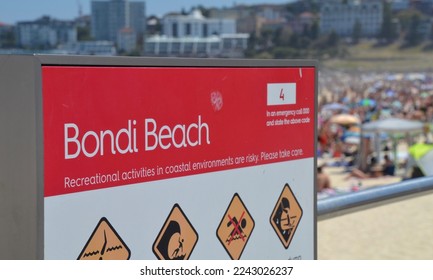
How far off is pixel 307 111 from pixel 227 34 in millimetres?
129982

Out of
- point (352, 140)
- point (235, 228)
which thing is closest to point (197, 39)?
point (352, 140)

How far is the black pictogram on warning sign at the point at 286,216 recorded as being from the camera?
1.79 m

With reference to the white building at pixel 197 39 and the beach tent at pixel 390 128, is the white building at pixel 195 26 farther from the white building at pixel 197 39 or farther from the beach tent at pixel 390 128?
the beach tent at pixel 390 128

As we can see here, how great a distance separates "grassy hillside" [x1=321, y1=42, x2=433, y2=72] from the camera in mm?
97375

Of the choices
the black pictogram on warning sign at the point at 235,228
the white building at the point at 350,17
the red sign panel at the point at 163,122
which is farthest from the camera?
the white building at the point at 350,17

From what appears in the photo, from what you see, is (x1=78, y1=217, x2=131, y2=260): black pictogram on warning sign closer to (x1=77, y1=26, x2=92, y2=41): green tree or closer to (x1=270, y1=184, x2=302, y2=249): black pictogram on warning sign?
(x1=270, y1=184, x2=302, y2=249): black pictogram on warning sign

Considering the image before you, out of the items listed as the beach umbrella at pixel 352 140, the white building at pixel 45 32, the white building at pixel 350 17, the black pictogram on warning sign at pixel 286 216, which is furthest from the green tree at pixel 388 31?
the black pictogram on warning sign at pixel 286 216

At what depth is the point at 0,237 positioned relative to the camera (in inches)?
51.2

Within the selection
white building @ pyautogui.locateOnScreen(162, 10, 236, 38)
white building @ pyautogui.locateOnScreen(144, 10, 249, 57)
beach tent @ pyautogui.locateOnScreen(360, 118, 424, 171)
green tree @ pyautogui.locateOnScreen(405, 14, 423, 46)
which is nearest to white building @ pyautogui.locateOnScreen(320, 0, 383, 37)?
green tree @ pyautogui.locateOnScreen(405, 14, 423, 46)

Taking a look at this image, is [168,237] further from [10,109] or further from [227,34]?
[227,34]

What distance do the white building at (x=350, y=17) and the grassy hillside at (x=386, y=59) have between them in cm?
1268

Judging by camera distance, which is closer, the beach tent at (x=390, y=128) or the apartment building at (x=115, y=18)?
the beach tent at (x=390, y=128)

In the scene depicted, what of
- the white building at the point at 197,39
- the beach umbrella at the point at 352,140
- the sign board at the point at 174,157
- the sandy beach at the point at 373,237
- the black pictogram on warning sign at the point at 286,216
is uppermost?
the white building at the point at 197,39

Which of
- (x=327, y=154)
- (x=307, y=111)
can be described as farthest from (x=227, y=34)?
(x=307, y=111)
